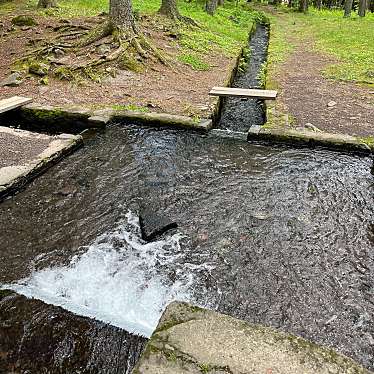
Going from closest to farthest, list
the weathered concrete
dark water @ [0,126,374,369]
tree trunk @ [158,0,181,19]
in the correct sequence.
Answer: the weathered concrete
dark water @ [0,126,374,369]
tree trunk @ [158,0,181,19]

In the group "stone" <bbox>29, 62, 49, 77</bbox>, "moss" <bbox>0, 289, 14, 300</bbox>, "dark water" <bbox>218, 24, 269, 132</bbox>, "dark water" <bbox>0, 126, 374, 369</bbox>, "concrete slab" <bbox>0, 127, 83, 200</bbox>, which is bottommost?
"dark water" <bbox>218, 24, 269, 132</bbox>

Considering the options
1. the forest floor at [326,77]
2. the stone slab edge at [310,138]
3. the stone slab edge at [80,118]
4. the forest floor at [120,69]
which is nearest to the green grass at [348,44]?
the forest floor at [326,77]

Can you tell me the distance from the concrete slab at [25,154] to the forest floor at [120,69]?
5.71 ft

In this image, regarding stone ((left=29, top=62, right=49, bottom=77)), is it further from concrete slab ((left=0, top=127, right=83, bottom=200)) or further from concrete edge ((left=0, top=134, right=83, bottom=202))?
concrete edge ((left=0, top=134, right=83, bottom=202))

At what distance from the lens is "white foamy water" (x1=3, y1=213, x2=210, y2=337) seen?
132 inches

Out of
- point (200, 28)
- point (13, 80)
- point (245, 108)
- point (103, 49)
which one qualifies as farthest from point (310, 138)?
point (200, 28)

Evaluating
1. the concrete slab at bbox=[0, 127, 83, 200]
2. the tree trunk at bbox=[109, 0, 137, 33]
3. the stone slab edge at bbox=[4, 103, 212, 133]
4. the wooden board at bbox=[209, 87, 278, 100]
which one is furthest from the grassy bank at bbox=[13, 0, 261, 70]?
the concrete slab at bbox=[0, 127, 83, 200]

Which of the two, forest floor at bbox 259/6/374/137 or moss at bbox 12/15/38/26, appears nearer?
forest floor at bbox 259/6/374/137

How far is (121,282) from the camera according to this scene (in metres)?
3.68

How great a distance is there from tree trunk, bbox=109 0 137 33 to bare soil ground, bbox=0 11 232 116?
3.25 ft

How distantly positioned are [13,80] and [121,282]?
7.19 metres

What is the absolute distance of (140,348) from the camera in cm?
300

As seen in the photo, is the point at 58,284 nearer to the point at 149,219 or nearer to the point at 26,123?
the point at 149,219

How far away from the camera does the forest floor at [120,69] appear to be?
836cm
